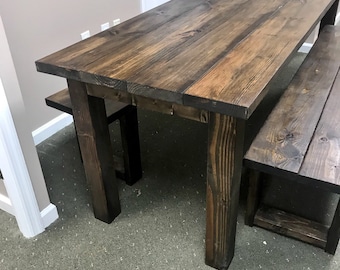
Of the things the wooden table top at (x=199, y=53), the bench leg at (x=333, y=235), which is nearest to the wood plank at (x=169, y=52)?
the wooden table top at (x=199, y=53)

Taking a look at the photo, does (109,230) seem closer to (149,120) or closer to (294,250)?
(294,250)

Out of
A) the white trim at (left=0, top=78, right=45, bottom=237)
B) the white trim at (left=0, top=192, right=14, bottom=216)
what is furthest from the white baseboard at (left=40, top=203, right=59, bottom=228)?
the white trim at (left=0, top=192, right=14, bottom=216)

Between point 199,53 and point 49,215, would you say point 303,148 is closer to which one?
point 199,53

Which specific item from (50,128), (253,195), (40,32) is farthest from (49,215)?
(40,32)

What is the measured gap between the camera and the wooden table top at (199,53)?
1216 millimetres

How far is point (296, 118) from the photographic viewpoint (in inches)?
61.4

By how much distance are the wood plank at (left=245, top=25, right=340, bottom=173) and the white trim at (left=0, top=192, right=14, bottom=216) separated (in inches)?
45.0

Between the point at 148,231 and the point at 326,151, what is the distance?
844 mm

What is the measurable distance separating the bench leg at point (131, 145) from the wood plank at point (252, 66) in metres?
0.62

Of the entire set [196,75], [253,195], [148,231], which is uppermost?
[196,75]

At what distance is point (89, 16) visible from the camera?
2.53 metres

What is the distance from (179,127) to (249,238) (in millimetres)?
980

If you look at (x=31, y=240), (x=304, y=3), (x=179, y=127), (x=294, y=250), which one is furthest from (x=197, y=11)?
(x=31, y=240)

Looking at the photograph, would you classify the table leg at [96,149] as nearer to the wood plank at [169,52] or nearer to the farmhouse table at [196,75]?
the farmhouse table at [196,75]
